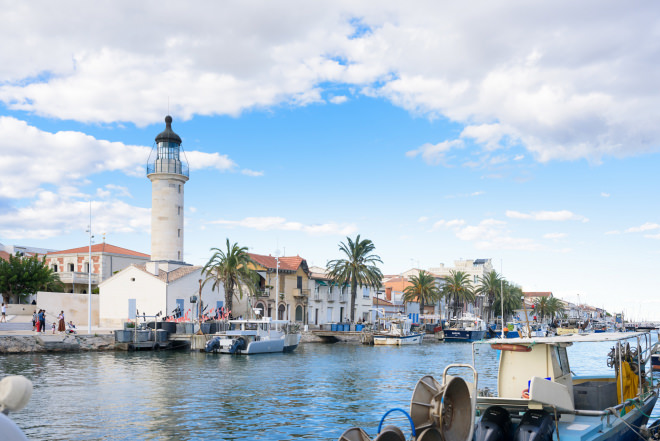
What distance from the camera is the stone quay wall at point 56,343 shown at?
142ft

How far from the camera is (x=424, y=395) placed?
428 inches

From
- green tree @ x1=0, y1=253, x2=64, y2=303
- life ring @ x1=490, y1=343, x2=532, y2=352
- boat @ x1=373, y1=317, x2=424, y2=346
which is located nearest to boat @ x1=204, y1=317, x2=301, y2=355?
boat @ x1=373, y1=317, x2=424, y2=346

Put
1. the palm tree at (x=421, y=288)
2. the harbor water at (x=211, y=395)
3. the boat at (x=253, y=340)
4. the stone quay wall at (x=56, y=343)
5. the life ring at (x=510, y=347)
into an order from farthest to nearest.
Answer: the palm tree at (x=421, y=288) → the boat at (x=253, y=340) → the stone quay wall at (x=56, y=343) → the harbor water at (x=211, y=395) → the life ring at (x=510, y=347)

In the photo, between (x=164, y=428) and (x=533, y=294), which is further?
(x=533, y=294)

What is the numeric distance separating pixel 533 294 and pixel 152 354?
164350 mm

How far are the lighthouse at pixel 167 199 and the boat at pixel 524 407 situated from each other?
59657 mm

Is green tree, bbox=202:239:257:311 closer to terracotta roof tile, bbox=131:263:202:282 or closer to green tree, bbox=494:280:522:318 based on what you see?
terracotta roof tile, bbox=131:263:202:282

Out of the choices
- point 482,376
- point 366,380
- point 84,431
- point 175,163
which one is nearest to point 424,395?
point 84,431

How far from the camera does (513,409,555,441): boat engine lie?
11.1 meters

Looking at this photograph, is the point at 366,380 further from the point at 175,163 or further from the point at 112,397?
the point at 175,163

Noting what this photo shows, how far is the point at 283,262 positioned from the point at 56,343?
37.5 meters

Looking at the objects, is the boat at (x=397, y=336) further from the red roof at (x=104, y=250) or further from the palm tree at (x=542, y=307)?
the palm tree at (x=542, y=307)

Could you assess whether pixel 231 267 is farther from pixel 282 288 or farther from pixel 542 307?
pixel 542 307

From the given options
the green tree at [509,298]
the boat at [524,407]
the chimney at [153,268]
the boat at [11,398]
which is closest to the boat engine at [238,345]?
the chimney at [153,268]
